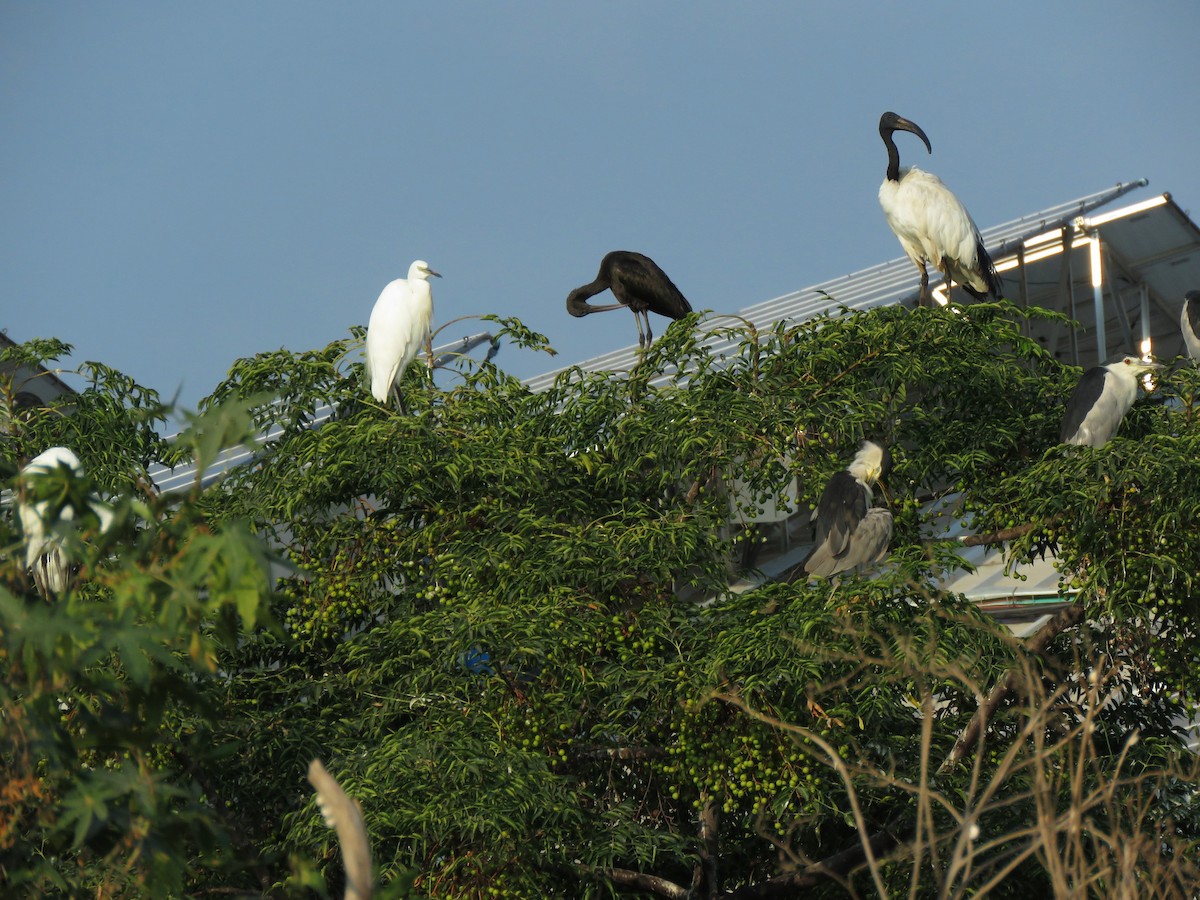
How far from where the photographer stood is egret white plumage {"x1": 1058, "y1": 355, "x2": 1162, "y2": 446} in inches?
309

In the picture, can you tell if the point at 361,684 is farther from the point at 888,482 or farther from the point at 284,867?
the point at 888,482

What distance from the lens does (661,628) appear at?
7184 mm

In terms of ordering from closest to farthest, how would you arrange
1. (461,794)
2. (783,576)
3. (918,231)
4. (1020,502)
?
(461,794)
(1020,502)
(783,576)
(918,231)

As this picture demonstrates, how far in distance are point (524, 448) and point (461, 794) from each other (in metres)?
2.19

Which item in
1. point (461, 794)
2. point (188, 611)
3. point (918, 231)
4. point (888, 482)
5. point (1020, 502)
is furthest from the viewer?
point (918, 231)

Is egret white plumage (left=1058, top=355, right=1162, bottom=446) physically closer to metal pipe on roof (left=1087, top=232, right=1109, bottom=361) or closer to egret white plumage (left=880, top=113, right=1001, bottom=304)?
egret white plumage (left=880, top=113, right=1001, bottom=304)

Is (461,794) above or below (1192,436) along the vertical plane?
below

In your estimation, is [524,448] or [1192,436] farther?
[524,448]

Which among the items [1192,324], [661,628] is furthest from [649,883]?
[1192,324]

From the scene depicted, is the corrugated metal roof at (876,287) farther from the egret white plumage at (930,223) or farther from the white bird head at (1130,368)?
the white bird head at (1130,368)

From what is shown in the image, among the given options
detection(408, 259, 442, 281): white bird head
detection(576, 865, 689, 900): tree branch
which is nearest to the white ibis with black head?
detection(408, 259, 442, 281): white bird head

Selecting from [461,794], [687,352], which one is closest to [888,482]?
[687,352]

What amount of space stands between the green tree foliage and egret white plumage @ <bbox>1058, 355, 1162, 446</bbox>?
32cm

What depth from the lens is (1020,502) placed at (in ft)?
25.2
